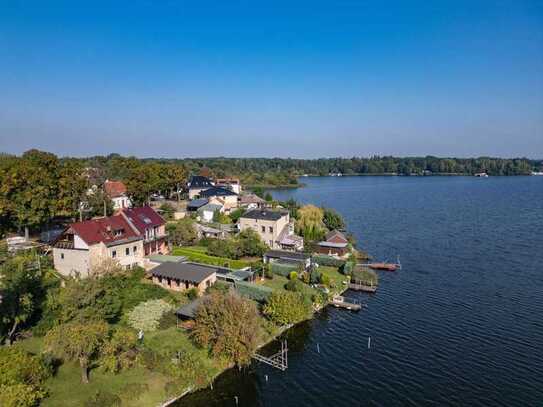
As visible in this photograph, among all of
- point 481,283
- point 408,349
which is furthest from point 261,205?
point 408,349

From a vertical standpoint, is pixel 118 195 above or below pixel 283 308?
above

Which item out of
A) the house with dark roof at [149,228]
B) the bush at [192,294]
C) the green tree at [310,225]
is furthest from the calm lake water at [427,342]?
the house with dark roof at [149,228]

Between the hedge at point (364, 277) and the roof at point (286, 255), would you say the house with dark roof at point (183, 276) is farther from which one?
the hedge at point (364, 277)

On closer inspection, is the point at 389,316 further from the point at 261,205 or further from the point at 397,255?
the point at 261,205

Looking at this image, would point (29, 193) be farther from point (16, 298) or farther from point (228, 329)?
point (228, 329)

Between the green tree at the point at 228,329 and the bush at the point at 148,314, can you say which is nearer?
the green tree at the point at 228,329

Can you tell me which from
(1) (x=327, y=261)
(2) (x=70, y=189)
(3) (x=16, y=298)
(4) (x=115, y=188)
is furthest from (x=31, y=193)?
(1) (x=327, y=261)
